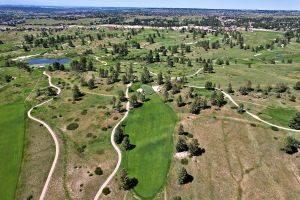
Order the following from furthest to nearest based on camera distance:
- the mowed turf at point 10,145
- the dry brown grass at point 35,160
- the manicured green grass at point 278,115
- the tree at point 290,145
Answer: the manicured green grass at point 278,115 < the tree at point 290,145 < the mowed turf at point 10,145 < the dry brown grass at point 35,160

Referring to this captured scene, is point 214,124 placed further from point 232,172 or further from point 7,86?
point 7,86

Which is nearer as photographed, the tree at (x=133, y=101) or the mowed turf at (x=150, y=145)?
the mowed turf at (x=150, y=145)

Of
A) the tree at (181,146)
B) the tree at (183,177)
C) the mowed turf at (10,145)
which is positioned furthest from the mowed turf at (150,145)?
the mowed turf at (10,145)

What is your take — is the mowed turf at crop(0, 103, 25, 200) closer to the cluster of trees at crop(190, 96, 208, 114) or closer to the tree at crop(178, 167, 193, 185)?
the tree at crop(178, 167, 193, 185)

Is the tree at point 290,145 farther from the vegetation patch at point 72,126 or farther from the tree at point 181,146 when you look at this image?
the vegetation patch at point 72,126

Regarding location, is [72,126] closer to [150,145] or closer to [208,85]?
[150,145]
